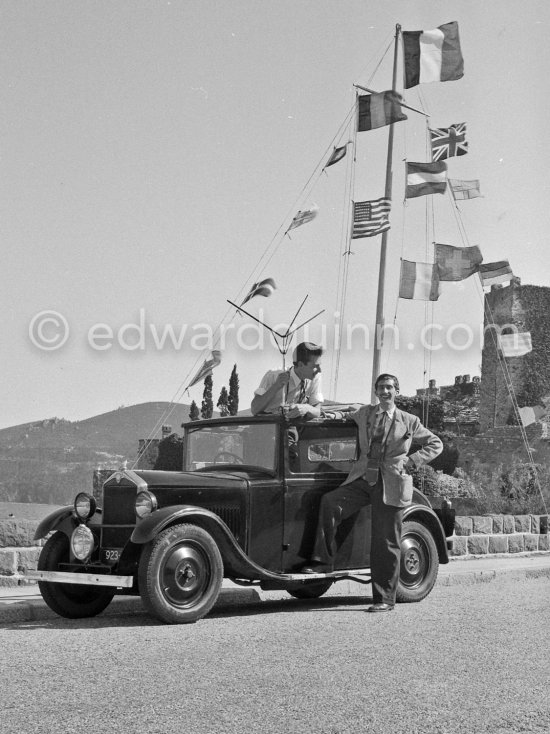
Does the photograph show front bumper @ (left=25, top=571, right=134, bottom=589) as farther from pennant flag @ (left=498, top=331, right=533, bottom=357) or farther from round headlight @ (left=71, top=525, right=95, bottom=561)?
pennant flag @ (left=498, top=331, right=533, bottom=357)

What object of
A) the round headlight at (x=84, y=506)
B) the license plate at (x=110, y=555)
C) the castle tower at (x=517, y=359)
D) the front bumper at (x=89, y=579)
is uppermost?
the castle tower at (x=517, y=359)

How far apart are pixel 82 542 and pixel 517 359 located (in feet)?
258

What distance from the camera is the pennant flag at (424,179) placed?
66.7ft

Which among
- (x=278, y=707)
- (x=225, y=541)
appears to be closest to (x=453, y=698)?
(x=278, y=707)

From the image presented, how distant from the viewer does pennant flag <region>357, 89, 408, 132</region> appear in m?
18.6

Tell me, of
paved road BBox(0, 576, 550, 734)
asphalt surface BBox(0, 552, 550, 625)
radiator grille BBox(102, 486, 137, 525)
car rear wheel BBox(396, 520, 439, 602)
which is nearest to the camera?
paved road BBox(0, 576, 550, 734)

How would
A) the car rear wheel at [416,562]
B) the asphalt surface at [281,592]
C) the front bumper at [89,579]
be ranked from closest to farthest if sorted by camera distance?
the front bumper at [89,579] → the asphalt surface at [281,592] → the car rear wheel at [416,562]

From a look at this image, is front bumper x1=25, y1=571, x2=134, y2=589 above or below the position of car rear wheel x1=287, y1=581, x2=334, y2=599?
above

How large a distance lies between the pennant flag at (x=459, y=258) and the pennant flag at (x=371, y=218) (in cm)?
502

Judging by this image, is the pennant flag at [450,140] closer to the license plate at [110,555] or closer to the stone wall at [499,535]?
the stone wall at [499,535]

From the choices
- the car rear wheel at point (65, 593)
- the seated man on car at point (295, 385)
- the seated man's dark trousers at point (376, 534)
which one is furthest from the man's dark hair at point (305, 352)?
the car rear wheel at point (65, 593)

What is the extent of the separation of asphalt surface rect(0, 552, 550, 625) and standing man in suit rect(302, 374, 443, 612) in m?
1.16

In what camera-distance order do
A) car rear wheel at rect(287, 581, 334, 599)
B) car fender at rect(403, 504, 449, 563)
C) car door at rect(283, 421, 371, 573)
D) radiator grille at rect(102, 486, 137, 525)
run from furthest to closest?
car rear wheel at rect(287, 581, 334, 599) < car fender at rect(403, 504, 449, 563) < car door at rect(283, 421, 371, 573) < radiator grille at rect(102, 486, 137, 525)

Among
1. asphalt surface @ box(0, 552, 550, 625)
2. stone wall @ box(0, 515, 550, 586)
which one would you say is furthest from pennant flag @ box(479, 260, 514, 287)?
asphalt surface @ box(0, 552, 550, 625)
